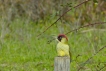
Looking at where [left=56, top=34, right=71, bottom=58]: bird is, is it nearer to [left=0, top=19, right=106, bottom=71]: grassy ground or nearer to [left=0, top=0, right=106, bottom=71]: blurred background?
[left=0, top=0, right=106, bottom=71]: blurred background

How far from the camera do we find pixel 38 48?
10.5 m

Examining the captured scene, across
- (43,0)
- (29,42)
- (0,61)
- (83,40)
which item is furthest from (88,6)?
(0,61)

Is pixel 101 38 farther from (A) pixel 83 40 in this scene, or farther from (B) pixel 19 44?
(B) pixel 19 44

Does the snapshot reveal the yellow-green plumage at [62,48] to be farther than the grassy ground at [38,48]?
No

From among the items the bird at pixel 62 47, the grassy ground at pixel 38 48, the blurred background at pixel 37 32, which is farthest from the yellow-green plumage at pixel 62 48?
the grassy ground at pixel 38 48

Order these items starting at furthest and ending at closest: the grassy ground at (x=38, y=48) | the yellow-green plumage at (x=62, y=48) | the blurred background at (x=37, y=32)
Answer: the blurred background at (x=37, y=32) < the grassy ground at (x=38, y=48) < the yellow-green plumage at (x=62, y=48)

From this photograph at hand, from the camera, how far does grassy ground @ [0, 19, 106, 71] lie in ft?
30.0

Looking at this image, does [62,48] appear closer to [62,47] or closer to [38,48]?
[62,47]

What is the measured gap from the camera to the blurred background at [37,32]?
951cm

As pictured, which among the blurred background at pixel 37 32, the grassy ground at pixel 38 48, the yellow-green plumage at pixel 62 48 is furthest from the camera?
the blurred background at pixel 37 32

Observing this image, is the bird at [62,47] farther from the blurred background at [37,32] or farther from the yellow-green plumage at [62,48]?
the blurred background at [37,32]

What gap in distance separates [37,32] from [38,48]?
1655 millimetres

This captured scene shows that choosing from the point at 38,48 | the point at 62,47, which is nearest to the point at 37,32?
the point at 38,48

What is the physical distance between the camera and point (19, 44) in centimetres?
1081
